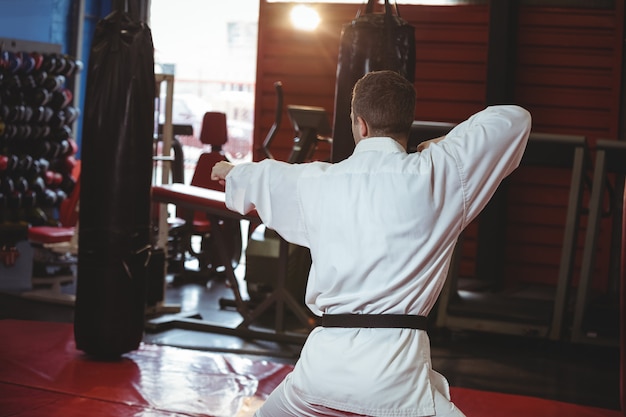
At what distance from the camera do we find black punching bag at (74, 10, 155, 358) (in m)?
4.62

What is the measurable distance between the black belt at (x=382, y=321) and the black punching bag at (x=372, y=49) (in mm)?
2345

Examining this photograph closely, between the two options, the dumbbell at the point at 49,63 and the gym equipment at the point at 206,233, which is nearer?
the gym equipment at the point at 206,233

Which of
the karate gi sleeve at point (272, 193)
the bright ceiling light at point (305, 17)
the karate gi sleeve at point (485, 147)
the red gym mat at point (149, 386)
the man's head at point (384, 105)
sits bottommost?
the red gym mat at point (149, 386)

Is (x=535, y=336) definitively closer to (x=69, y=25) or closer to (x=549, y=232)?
(x=549, y=232)

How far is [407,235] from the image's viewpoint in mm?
2127

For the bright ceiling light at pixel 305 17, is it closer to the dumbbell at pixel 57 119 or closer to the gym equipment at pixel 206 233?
the gym equipment at pixel 206 233

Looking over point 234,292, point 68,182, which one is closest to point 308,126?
point 234,292

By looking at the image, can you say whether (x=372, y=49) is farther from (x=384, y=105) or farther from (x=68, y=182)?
(x=68, y=182)

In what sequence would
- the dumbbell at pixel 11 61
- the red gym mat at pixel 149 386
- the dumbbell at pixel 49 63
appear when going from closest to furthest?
the red gym mat at pixel 149 386, the dumbbell at pixel 11 61, the dumbbell at pixel 49 63

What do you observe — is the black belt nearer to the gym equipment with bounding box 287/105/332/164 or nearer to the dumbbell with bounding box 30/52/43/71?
the gym equipment with bounding box 287/105/332/164

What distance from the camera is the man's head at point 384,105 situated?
85.5 inches

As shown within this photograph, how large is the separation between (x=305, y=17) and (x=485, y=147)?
655 cm

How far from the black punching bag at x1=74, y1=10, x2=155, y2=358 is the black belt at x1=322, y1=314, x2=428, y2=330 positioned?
2.73 m

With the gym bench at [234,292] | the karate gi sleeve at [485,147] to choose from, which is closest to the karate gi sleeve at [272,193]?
the karate gi sleeve at [485,147]
